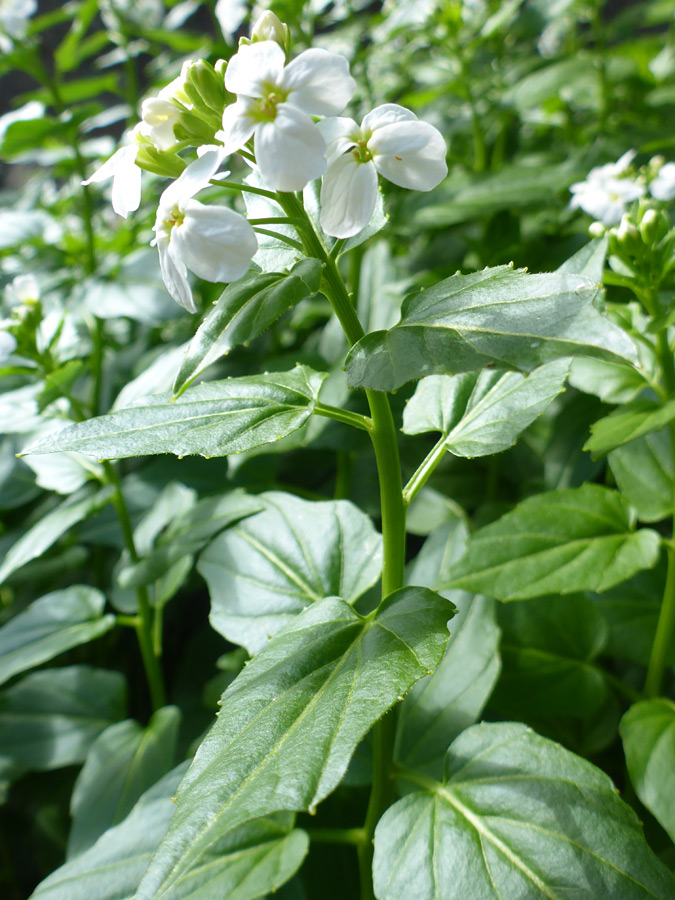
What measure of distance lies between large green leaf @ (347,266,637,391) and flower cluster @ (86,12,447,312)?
0.32 feet

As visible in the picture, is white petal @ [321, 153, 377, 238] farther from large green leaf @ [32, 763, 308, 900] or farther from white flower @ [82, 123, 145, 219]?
large green leaf @ [32, 763, 308, 900]

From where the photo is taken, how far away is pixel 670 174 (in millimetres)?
1111

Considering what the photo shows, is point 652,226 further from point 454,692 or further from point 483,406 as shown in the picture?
point 454,692

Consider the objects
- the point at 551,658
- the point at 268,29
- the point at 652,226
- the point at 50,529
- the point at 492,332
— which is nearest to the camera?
the point at 492,332

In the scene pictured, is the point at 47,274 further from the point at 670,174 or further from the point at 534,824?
the point at 534,824

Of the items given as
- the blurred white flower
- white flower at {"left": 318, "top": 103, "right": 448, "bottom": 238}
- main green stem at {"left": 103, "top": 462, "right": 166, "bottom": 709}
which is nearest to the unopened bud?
white flower at {"left": 318, "top": 103, "right": 448, "bottom": 238}

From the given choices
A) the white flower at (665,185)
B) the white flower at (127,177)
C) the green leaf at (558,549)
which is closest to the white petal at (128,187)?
the white flower at (127,177)

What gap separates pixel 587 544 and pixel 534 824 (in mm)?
327

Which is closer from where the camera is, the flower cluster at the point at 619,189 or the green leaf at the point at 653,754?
the green leaf at the point at 653,754

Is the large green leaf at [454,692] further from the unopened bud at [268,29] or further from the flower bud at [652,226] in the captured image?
the unopened bud at [268,29]

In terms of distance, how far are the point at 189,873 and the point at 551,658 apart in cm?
53

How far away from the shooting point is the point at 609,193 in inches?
44.8

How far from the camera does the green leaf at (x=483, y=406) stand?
27.1 inches

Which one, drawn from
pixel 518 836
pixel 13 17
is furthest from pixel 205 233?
pixel 13 17
